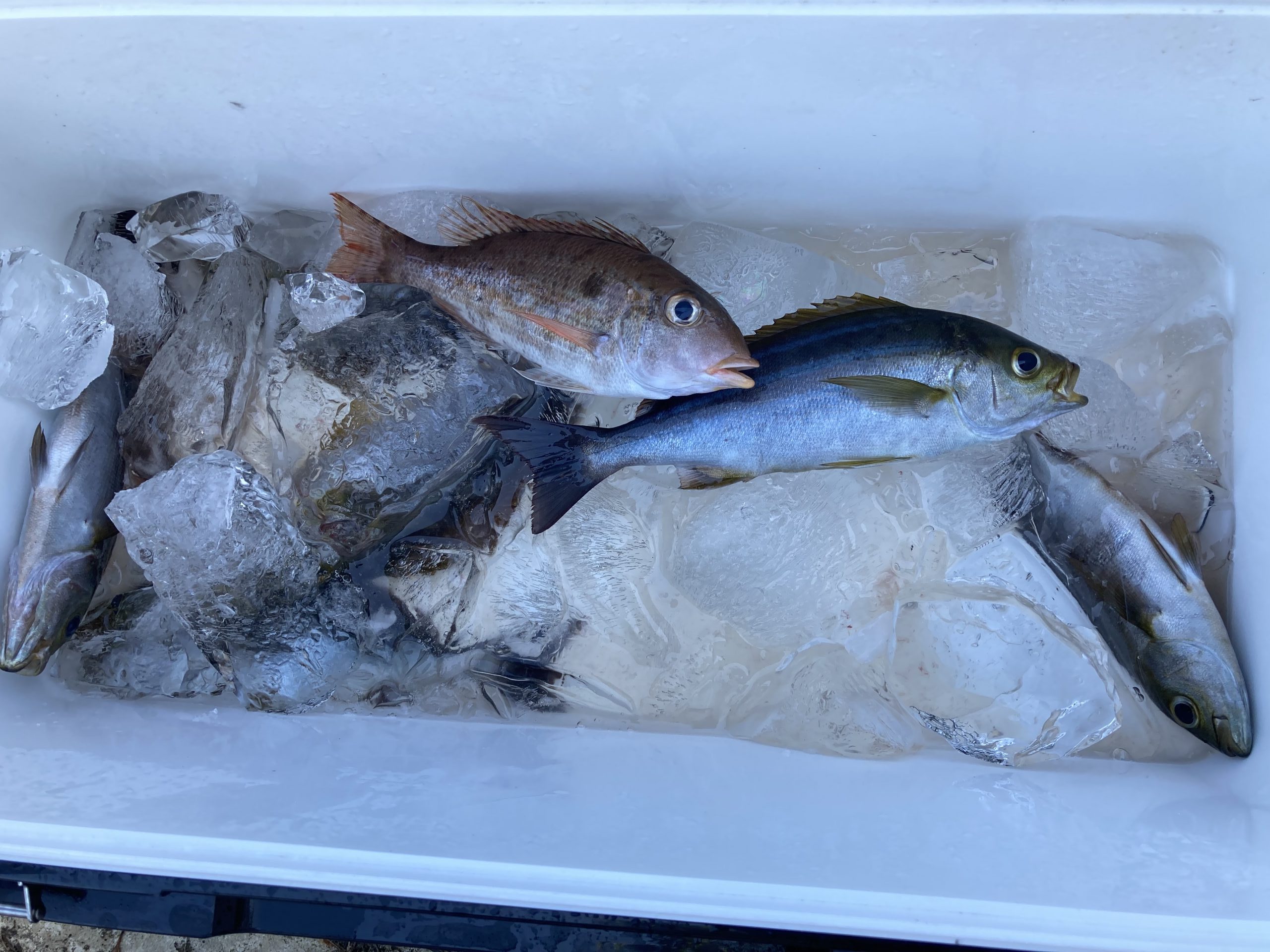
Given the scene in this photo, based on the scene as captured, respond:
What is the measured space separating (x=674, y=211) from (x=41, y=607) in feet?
4.95

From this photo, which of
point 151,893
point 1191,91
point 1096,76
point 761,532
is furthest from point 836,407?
point 151,893

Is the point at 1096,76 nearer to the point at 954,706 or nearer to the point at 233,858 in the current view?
the point at 954,706

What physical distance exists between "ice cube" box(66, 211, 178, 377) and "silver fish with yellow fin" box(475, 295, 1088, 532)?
31.6 inches

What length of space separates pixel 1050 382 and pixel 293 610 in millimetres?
1418

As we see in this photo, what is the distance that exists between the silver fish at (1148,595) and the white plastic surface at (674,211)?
0.08m

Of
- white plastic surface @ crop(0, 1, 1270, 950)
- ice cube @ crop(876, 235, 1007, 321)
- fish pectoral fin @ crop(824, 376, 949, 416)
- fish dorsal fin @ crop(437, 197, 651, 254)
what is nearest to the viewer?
white plastic surface @ crop(0, 1, 1270, 950)

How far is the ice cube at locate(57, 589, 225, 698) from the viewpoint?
1546mm

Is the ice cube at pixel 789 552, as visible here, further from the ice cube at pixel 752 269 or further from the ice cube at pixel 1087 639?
the ice cube at pixel 752 269

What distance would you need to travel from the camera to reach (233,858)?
1162 mm

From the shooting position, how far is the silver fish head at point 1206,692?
4.58ft

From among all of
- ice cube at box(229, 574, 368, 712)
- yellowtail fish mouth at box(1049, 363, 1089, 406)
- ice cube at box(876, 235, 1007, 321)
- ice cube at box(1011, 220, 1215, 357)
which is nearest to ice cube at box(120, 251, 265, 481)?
ice cube at box(229, 574, 368, 712)

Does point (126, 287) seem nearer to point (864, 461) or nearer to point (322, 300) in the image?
point (322, 300)

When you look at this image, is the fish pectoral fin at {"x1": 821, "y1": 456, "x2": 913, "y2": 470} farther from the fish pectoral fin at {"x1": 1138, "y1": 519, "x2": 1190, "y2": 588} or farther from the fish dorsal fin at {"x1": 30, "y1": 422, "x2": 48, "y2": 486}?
the fish dorsal fin at {"x1": 30, "y1": 422, "x2": 48, "y2": 486}

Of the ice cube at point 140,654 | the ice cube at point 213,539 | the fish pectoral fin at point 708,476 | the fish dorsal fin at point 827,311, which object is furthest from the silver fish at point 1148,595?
the ice cube at point 140,654
